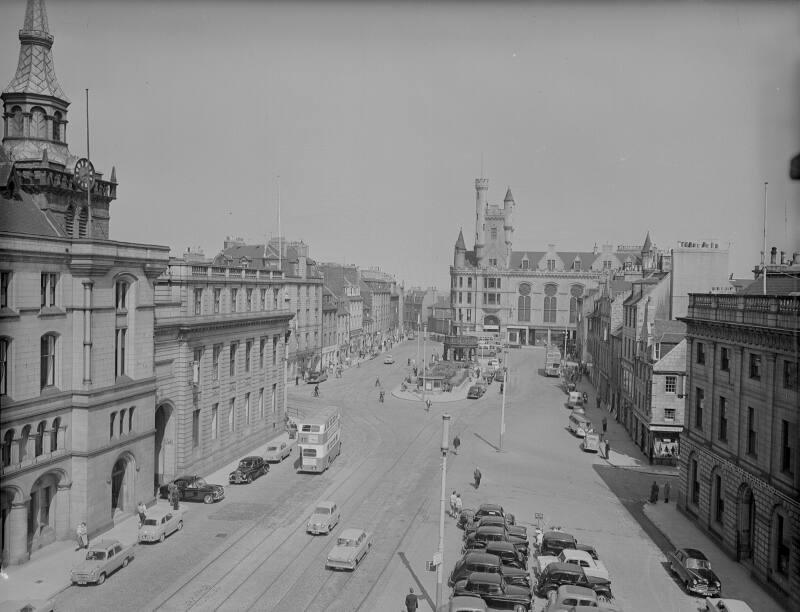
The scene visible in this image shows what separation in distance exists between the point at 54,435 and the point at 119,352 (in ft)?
17.4

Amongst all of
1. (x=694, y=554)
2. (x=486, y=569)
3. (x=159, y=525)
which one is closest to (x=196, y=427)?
(x=159, y=525)

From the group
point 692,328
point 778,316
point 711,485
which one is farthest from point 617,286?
point 778,316

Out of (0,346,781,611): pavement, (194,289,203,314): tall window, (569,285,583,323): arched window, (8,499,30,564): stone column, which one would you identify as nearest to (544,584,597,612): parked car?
(0,346,781,611): pavement

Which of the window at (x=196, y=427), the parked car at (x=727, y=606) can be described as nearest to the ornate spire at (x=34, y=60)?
the window at (x=196, y=427)

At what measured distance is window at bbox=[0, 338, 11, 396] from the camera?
91.4 ft

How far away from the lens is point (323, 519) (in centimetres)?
3288

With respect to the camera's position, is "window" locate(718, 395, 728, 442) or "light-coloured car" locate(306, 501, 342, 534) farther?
"window" locate(718, 395, 728, 442)

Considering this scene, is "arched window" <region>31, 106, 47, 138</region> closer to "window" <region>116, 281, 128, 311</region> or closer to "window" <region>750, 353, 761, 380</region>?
"window" <region>116, 281, 128, 311</region>

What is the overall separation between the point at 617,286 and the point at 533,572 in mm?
54601

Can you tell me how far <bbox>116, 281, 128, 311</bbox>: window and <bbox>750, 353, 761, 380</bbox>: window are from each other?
2946 centimetres

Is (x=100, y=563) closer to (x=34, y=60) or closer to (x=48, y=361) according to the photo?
(x=48, y=361)

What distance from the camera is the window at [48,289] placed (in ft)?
98.5

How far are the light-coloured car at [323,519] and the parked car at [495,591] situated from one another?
857cm

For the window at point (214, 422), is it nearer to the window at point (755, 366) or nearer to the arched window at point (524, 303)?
the window at point (755, 366)
